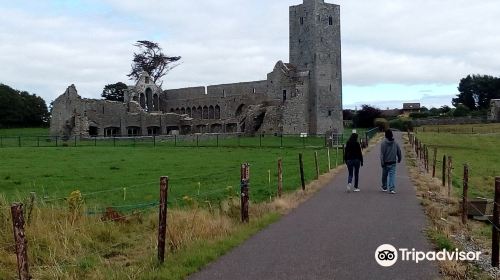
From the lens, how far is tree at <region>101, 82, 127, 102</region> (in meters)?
116

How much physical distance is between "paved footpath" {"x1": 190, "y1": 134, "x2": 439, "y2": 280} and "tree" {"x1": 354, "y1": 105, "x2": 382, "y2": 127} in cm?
8609

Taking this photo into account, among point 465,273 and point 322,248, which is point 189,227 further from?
point 465,273

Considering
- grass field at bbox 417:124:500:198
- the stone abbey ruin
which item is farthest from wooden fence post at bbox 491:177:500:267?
the stone abbey ruin

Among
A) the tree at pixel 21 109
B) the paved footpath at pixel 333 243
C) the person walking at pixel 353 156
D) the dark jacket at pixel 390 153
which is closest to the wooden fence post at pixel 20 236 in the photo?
the paved footpath at pixel 333 243

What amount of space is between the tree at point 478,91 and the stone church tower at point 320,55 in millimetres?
62354

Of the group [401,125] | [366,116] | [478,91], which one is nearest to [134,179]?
[401,125]

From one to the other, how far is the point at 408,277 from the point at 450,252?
1.70m

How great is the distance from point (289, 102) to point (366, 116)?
3488cm

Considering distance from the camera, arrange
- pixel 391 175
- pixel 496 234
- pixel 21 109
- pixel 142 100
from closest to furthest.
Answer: pixel 496 234, pixel 391 175, pixel 142 100, pixel 21 109

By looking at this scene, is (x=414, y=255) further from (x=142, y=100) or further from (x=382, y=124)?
(x=142, y=100)

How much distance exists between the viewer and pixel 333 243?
9.63 m

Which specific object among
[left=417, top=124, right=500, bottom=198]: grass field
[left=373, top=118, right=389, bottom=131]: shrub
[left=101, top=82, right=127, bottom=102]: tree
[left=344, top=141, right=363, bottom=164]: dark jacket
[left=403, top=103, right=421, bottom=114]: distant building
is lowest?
[left=417, top=124, right=500, bottom=198]: grass field

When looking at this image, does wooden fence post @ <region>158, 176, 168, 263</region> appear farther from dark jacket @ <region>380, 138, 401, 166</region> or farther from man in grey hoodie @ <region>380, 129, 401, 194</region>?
dark jacket @ <region>380, 138, 401, 166</region>

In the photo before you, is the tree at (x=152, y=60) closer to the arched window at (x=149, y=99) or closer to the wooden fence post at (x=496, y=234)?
the arched window at (x=149, y=99)
